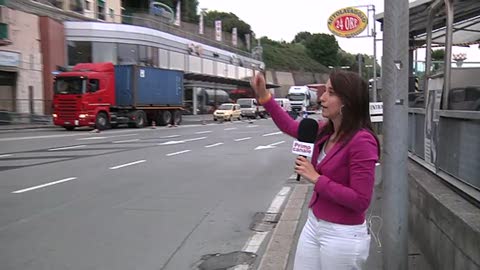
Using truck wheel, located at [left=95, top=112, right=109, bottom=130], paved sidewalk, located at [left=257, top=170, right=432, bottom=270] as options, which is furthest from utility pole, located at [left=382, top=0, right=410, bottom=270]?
truck wheel, located at [left=95, top=112, right=109, bottom=130]

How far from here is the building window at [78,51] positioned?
4391 cm

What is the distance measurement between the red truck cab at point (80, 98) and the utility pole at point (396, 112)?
28.1 meters

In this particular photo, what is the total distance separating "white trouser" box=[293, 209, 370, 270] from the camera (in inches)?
115

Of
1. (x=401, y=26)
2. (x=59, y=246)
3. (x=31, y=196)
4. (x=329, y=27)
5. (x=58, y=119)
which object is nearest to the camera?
(x=401, y=26)

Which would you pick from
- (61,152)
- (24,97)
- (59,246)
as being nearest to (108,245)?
(59,246)

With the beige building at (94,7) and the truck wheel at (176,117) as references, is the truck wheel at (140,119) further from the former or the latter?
the beige building at (94,7)

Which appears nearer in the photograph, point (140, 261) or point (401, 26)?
point (401, 26)

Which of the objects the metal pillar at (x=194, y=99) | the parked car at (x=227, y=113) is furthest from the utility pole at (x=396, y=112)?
the metal pillar at (x=194, y=99)

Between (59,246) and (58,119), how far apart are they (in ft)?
85.4

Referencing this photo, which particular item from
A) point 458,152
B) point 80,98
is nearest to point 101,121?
point 80,98

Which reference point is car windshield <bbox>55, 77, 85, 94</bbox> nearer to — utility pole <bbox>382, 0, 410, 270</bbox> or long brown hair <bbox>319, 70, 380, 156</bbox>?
utility pole <bbox>382, 0, 410, 270</bbox>

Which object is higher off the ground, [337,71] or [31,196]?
[337,71]

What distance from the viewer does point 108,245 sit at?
648 cm

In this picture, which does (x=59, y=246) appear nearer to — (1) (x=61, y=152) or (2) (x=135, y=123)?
(1) (x=61, y=152)
